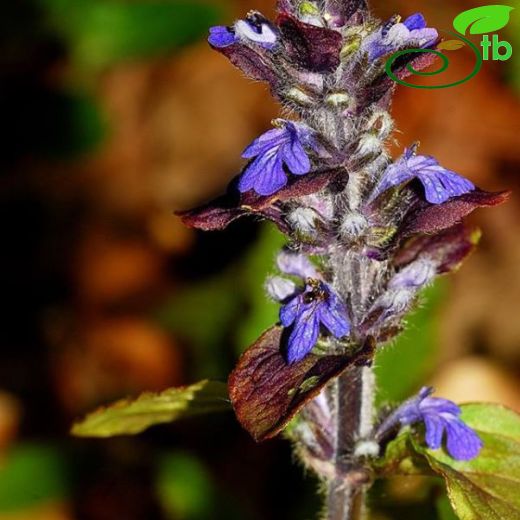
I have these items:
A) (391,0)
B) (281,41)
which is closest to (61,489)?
(281,41)

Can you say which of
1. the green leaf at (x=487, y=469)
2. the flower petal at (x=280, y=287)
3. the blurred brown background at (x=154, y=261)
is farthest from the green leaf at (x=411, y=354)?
the flower petal at (x=280, y=287)

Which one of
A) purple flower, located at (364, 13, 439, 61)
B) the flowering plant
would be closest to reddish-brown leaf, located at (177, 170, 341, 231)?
the flowering plant

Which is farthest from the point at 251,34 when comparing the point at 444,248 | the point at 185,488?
the point at 185,488

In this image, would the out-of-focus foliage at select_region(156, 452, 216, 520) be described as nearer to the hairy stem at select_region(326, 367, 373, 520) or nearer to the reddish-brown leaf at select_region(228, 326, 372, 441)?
the hairy stem at select_region(326, 367, 373, 520)

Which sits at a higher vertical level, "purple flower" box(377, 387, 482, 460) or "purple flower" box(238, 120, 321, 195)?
"purple flower" box(238, 120, 321, 195)

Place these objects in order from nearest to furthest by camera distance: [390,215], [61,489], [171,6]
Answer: [390,215] < [61,489] < [171,6]

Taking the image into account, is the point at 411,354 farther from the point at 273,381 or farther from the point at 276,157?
the point at 276,157

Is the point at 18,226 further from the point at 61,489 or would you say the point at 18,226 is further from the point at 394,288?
the point at 394,288

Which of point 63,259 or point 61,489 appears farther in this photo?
point 63,259
